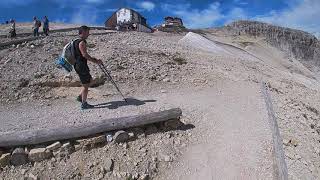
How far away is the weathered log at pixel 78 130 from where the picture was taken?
835 centimetres

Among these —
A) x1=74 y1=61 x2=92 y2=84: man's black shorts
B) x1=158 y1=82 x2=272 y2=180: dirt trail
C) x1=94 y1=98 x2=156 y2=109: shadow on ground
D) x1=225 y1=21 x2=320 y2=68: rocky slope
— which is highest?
x1=225 y1=21 x2=320 y2=68: rocky slope

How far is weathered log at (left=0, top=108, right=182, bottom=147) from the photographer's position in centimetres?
835

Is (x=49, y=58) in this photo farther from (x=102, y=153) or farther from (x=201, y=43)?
(x=201, y=43)

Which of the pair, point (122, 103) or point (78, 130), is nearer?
Answer: point (78, 130)

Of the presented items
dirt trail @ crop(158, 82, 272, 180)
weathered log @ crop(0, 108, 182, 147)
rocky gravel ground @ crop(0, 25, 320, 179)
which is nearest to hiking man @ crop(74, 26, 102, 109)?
rocky gravel ground @ crop(0, 25, 320, 179)

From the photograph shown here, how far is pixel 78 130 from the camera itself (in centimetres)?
878

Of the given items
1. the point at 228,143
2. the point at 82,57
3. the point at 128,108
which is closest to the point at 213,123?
the point at 228,143

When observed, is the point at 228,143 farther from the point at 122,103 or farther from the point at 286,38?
the point at 286,38

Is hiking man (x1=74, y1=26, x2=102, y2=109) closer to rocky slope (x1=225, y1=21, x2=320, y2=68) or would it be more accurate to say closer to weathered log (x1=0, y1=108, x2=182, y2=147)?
weathered log (x1=0, y1=108, x2=182, y2=147)

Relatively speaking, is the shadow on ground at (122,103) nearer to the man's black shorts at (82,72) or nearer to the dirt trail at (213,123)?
the dirt trail at (213,123)

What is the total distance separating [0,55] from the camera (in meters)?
16.2

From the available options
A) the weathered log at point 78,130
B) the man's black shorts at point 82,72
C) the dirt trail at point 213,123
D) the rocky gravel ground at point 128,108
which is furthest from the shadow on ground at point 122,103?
the weathered log at point 78,130

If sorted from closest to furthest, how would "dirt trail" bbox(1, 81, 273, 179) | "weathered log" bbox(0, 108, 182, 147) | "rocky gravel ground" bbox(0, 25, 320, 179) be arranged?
"weathered log" bbox(0, 108, 182, 147), "rocky gravel ground" bbox(0, 25, 320, 179), "dirt trail" bbox(1, 81, 273, 179)

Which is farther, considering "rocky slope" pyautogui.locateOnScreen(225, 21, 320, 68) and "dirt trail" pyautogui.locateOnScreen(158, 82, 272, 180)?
"rocky slope" pyautogui.locateOnScreen(225, 21, 320, 68)
